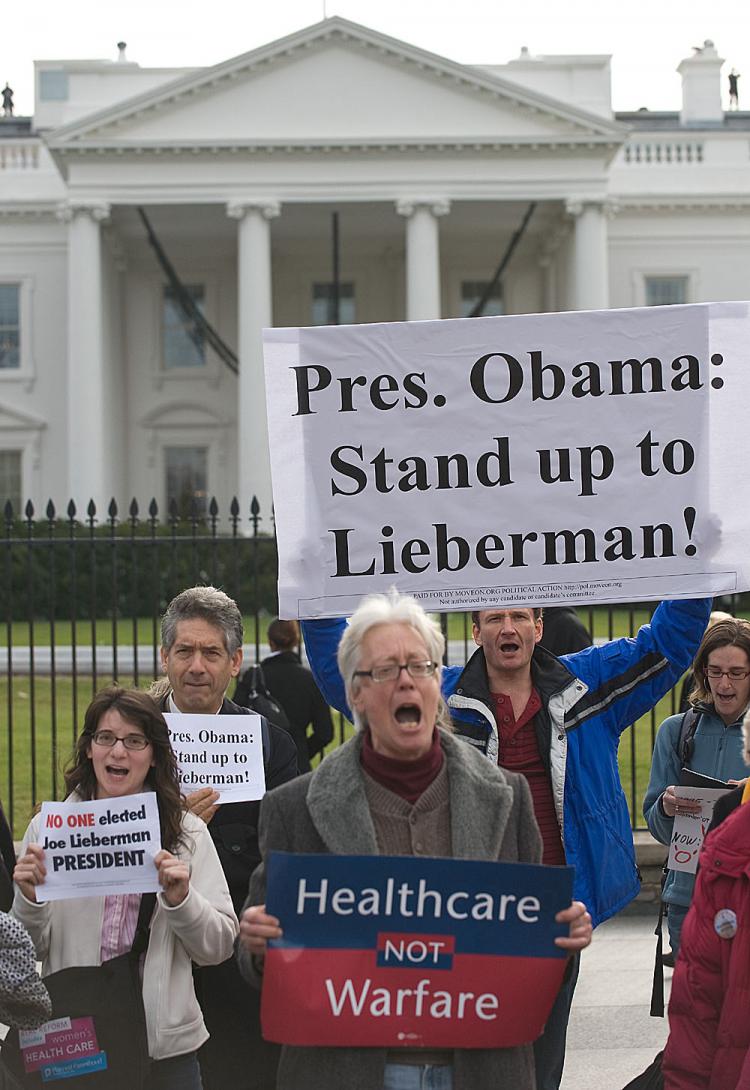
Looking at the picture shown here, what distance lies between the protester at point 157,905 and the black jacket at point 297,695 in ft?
17.7

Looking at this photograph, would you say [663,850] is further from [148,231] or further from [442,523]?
[148,231]

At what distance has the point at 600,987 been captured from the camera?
7316 mm

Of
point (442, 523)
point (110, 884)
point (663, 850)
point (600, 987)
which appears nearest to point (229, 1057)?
point (110, 884)

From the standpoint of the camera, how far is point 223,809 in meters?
4.55

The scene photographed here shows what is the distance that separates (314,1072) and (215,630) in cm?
160

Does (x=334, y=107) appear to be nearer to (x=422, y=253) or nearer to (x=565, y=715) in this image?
(x=422, y=253)

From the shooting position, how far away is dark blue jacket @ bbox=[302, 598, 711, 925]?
176 inches

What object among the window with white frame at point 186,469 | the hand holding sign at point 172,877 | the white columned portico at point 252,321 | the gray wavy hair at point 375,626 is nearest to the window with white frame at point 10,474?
the window with white frame at point 186,469

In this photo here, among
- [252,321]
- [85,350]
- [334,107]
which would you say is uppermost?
[334,107]

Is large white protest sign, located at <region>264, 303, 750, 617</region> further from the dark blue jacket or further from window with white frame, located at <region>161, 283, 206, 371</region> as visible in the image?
window with white frame, located at <region>161, 283, 206, 371</region>

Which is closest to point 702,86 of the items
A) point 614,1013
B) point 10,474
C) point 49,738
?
point 10,474

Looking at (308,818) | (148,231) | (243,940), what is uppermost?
(148,231)

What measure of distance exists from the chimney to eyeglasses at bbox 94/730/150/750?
159 feet

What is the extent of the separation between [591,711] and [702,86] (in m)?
48.2
